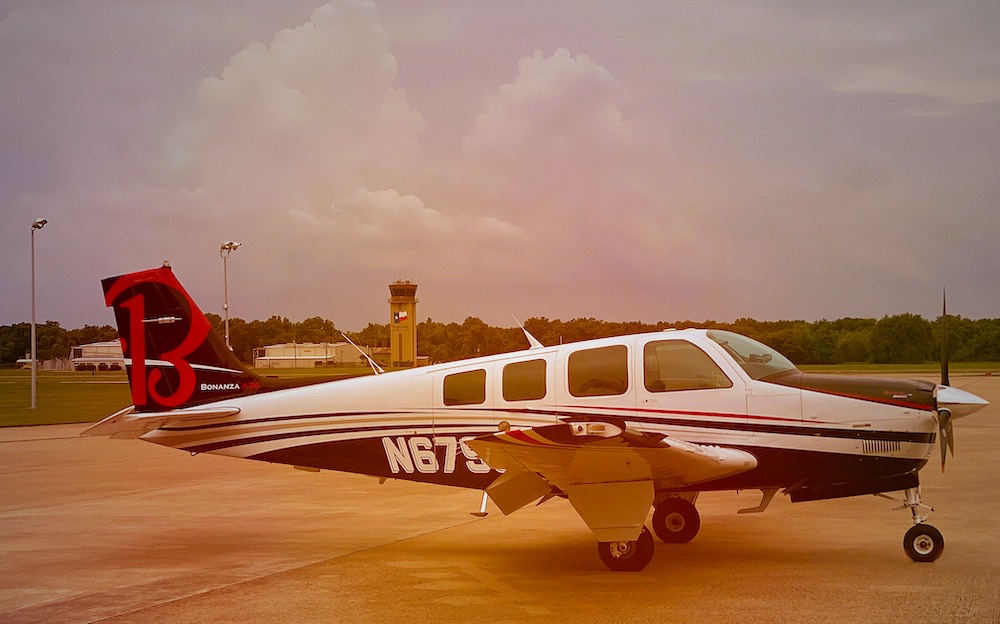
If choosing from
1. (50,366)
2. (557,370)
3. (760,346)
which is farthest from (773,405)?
(50,366)

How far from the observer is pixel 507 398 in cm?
962

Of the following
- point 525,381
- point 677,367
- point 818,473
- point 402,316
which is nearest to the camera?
point 818,473

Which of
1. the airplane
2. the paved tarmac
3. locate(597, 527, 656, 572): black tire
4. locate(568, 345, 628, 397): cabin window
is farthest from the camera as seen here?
locate(568, 345, 628, 397): cabin window

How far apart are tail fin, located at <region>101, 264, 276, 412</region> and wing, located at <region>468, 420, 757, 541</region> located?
4158 millimetres

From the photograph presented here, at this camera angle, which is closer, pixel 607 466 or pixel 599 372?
pixel 607 466

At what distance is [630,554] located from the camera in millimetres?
8742

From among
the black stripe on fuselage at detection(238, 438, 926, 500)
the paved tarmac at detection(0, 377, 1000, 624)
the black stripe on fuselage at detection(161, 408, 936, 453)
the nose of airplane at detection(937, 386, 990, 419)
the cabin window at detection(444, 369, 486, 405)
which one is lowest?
the paved tarmac at detection(0, 377, 1000, 624)

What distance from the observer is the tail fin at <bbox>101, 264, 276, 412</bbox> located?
452 inches

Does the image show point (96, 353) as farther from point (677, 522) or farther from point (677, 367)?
point (677, 367)

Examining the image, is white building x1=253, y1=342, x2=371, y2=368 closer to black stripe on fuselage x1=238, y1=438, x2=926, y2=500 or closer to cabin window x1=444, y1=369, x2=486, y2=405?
cabin window x1=444, y1=369, x2=486, y2=405

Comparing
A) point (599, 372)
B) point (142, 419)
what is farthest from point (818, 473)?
point (142, 419)

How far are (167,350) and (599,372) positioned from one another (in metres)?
5.61

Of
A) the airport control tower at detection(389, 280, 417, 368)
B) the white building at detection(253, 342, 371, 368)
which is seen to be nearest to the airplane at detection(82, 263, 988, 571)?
the airport control tower at detection(389, 280, 417, 368)

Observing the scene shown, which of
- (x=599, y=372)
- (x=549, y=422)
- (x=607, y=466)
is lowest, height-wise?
(x=607, y=466)
